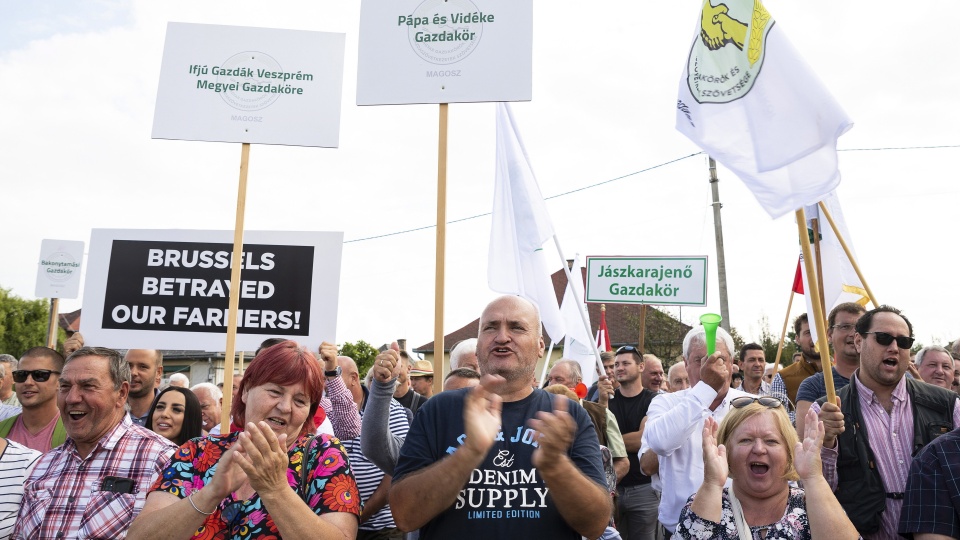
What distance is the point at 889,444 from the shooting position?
3.93 meters

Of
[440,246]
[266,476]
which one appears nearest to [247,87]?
[440,246]

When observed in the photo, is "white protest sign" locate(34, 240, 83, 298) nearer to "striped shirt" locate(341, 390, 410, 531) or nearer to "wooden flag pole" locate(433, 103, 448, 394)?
"wooden flag pole" locate(433, 103, 448, 394)

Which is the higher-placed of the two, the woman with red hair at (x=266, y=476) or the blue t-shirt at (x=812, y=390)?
the blue t-shirt at (x=812, y=390)

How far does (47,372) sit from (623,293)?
6.61m

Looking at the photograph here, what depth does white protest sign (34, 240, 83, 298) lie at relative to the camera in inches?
362

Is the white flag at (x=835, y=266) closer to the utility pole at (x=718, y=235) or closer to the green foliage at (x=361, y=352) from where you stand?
the utility pole at (x=718, y=235)

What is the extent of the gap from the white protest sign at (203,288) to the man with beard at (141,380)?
0.48 m

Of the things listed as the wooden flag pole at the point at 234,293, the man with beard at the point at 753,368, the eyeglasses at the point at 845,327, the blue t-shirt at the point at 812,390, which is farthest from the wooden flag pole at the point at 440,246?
the man with beard at the point at 753,368

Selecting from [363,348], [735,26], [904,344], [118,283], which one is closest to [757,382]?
[904,344]

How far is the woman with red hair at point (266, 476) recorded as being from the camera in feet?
8.05

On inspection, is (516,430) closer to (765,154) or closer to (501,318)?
(501,318)

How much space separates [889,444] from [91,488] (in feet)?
12.7

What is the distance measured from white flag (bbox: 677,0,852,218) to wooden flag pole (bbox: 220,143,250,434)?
2.82 metres

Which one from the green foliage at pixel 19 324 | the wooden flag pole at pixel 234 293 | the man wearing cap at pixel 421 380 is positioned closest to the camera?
the wooden flag pole at pixel 234 293
